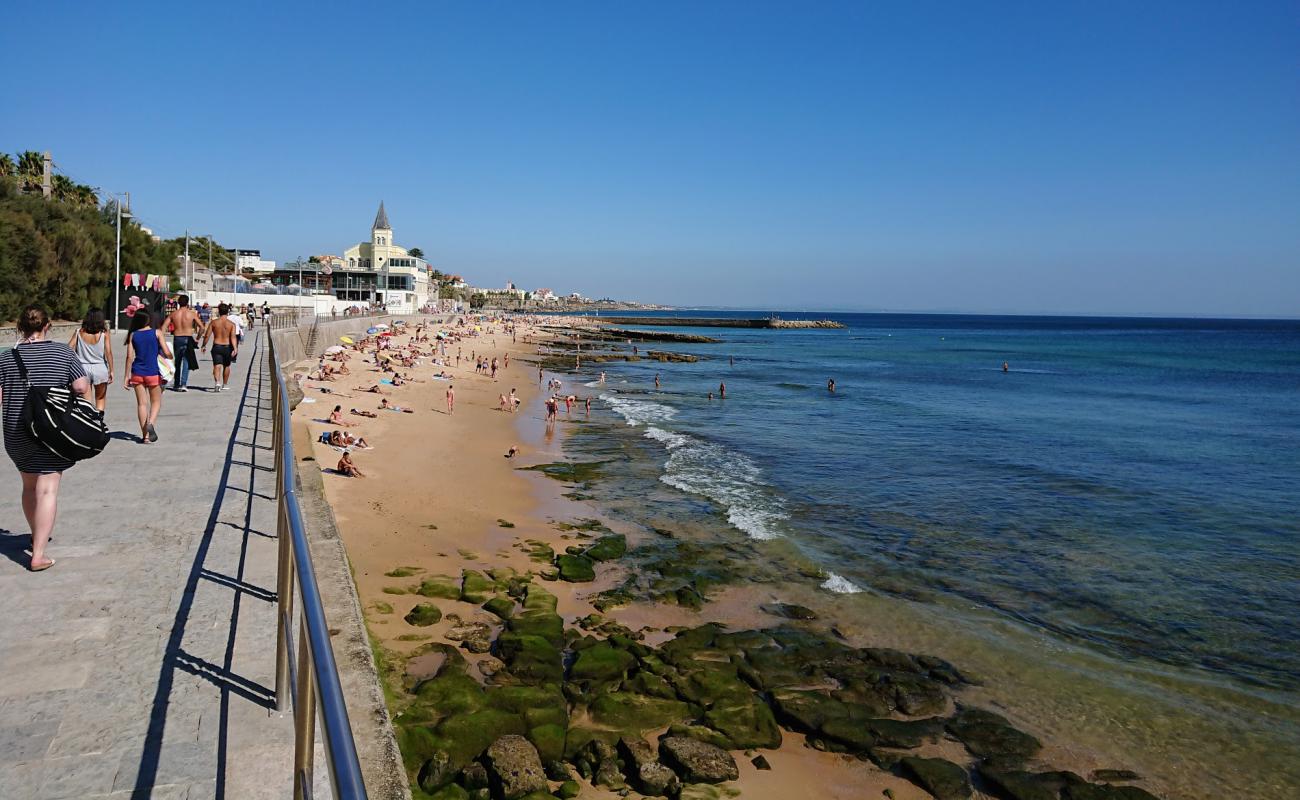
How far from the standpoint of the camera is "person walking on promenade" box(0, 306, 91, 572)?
480 centimetres

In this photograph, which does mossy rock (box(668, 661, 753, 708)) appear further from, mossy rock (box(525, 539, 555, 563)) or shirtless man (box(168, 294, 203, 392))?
shirtless man (box(168, 294, 203, 392))

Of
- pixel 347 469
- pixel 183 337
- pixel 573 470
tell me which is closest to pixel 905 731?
pixel 347 469

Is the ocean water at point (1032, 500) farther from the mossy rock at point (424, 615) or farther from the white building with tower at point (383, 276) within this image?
the white building with tower at point (383, 276)

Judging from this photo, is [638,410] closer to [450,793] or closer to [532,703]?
[532,703]

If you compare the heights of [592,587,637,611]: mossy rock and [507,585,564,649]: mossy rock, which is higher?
[507,585,564,649]: mossy rock

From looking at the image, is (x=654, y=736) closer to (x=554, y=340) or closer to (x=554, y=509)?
(x=554, y=509)

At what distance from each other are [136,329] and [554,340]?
6610 cm

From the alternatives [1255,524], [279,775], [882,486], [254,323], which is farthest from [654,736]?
[254,323]

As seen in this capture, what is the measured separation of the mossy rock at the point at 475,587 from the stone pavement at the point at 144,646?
2642mm

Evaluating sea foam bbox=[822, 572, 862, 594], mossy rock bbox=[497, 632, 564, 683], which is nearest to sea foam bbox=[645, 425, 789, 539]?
sea foam bbox=[822, 572, 862, 594]

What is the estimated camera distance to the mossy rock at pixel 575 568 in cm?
998

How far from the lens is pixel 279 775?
10.0 ft

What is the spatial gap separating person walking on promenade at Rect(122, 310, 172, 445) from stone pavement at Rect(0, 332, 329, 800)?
67.3 inches

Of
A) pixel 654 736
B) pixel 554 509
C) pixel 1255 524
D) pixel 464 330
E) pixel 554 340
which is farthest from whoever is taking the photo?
pixel 554 340
